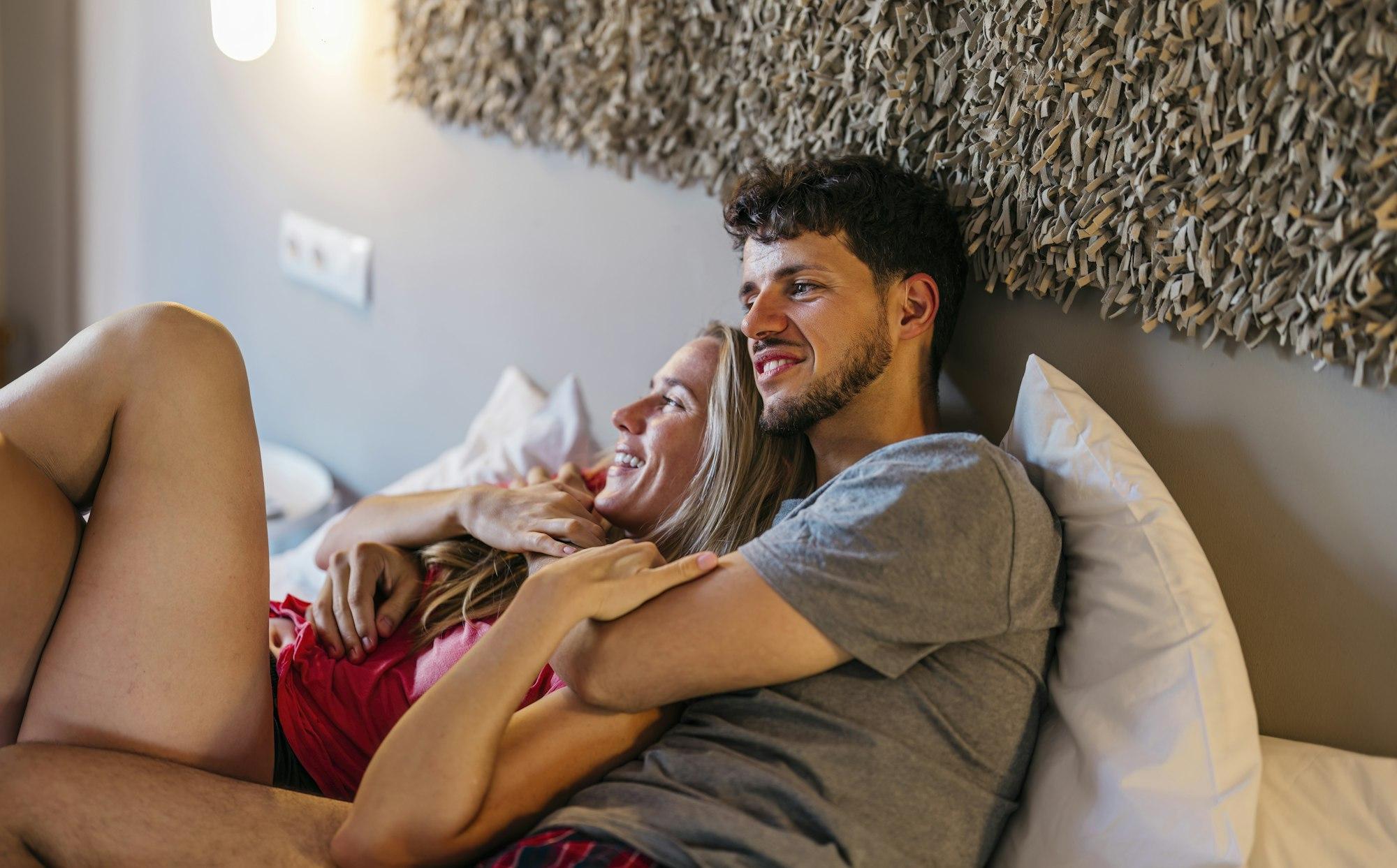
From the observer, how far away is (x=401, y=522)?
1.53 meters

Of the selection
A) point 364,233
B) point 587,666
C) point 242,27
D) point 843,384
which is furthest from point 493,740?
point 242,27

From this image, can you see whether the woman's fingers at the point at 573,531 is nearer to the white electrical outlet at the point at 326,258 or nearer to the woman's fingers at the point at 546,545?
the woman's fingers at the point at 546,545

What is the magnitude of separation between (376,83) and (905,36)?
129 cm

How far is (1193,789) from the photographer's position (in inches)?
37.7

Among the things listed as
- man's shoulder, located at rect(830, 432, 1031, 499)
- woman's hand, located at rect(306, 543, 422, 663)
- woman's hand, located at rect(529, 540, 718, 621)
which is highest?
man's shoulder, located at rect(830, 432, 1031, 499)

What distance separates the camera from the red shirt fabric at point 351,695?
130 centimetres

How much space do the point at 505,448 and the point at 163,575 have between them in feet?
2.43

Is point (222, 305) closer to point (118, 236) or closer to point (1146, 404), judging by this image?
point (118, 236)

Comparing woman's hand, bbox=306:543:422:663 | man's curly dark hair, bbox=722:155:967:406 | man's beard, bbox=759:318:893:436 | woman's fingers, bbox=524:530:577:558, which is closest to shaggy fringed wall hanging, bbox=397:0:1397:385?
man's curly dark hair, bbox=722:155:967:406

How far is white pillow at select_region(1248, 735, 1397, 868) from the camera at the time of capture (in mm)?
946

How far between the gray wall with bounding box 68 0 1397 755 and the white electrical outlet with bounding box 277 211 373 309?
0.03 m

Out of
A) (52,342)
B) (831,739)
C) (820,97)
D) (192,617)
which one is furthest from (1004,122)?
(52,342)

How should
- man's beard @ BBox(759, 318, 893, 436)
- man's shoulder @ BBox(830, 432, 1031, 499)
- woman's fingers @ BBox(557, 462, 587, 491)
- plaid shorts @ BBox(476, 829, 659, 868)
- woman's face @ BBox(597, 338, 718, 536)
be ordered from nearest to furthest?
plaid shorts @ BBox(476, 829, 659, 868), man's shoulder @ BBox(830, 432, 1031, 499), man's beard @ BBox(759, 318, 893, 436), woman's face @ BBox(597, 338, 718, 536), woman's fingers @ BBox(557, 462, 587, 491)

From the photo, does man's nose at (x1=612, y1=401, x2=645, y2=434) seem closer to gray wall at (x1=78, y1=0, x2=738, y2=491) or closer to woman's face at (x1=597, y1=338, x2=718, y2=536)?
woman's face at (x1=597, y1=338, x2=718, y2=536)
